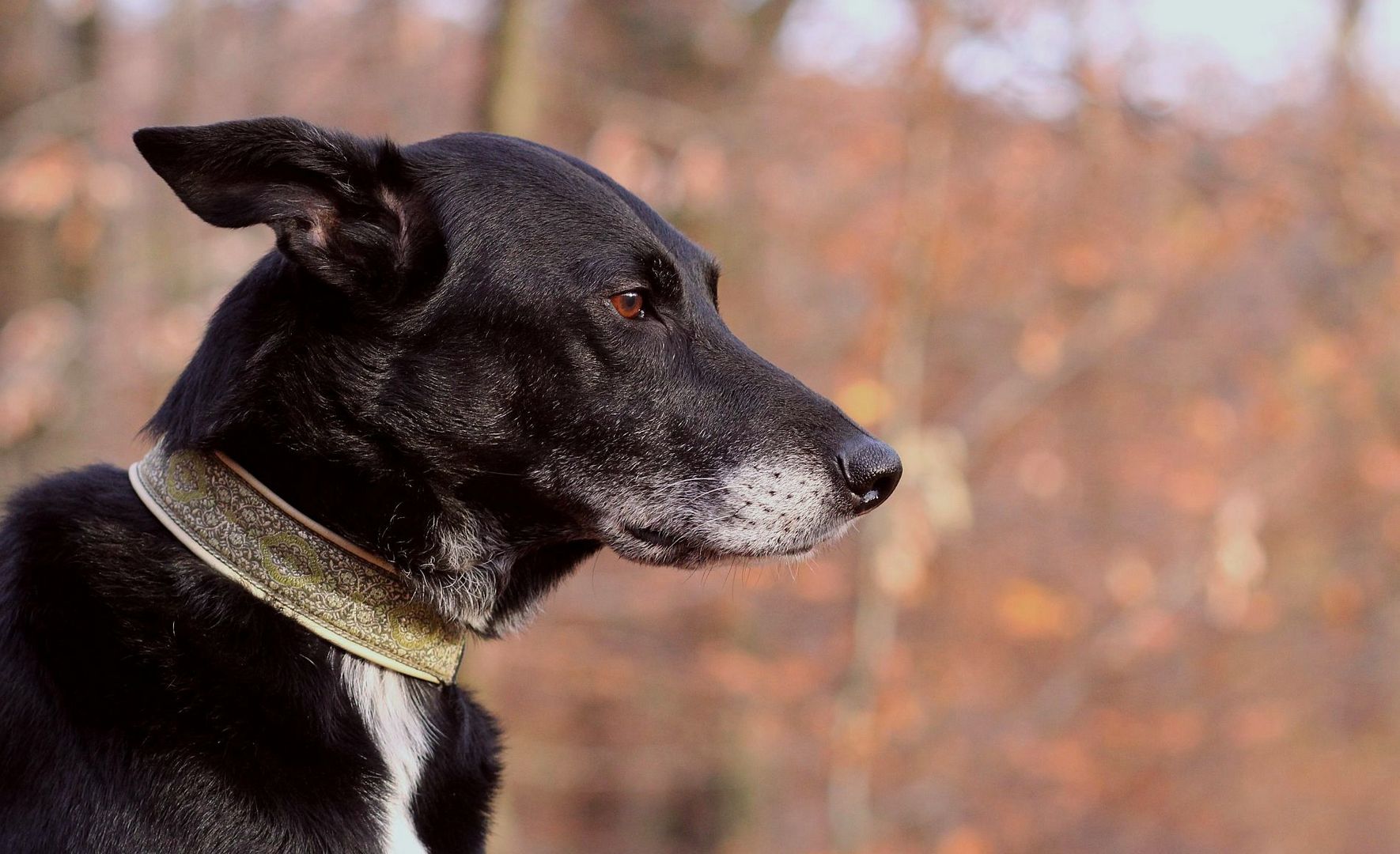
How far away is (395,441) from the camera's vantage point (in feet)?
8.69

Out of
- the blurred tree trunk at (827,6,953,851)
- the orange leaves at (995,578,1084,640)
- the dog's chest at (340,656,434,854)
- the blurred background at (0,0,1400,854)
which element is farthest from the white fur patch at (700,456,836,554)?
the orange leaves at (995,578,1084,640)

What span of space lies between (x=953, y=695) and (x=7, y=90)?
8.85 metres

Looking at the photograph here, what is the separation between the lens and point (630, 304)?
2.84m

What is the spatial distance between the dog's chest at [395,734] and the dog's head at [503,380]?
20cm

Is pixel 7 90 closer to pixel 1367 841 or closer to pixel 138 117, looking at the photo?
pixel 138 117

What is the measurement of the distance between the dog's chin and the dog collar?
58cm

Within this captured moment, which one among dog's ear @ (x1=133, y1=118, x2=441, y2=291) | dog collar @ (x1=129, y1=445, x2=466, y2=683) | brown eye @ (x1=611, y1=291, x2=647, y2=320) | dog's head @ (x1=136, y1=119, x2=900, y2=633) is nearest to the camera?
dog's ear @ (x1=133, y1=118, x2=441, y2=291)

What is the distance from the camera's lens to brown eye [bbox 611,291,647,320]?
9.25 feet

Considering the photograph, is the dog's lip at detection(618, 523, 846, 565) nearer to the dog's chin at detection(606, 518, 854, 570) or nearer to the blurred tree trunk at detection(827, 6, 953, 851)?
the dog's chin at detection(606, 518, 854, 570)

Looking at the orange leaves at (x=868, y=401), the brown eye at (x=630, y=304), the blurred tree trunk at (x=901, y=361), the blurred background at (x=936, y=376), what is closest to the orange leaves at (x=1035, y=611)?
the blurred background at (x=936, y=376)

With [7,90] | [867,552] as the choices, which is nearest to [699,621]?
[867,552]

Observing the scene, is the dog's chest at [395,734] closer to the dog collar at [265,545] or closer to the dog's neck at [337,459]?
the dog collar at [265,545]

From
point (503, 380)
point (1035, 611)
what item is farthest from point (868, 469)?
point (1035, 611)

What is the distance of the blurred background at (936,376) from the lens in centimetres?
788
